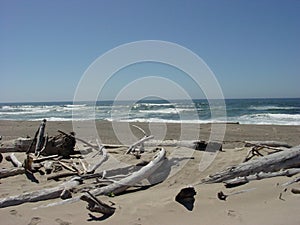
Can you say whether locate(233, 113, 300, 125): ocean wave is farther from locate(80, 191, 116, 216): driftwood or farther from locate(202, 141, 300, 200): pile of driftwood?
locate(80, 191, 116, 216): driftwood

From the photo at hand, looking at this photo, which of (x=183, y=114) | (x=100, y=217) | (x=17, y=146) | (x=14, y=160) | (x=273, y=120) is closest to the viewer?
(x=100, y=217)

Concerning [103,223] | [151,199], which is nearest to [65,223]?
[103,223]

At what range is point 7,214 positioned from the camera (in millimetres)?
Answer: 5090

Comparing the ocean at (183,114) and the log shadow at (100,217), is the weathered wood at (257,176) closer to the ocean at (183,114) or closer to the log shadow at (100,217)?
the log shadow at (100,217)

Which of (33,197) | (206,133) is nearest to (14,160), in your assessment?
(33,197)

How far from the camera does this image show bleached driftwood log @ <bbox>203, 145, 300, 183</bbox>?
21.3ft

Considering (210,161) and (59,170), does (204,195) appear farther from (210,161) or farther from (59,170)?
(59,170)

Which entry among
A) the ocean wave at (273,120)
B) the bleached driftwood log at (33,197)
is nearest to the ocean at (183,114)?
the ocean wave at (273,120)

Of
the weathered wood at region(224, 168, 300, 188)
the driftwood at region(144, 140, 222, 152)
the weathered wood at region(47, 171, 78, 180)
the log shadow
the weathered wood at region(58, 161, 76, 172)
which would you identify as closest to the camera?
the log shadow

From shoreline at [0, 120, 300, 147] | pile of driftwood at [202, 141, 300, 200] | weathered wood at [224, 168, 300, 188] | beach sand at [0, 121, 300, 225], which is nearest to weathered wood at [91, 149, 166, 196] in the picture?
beach sand at [0, 121, 300, 225]

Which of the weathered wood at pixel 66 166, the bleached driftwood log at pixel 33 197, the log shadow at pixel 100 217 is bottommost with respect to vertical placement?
the log shadow at pixel 100 217

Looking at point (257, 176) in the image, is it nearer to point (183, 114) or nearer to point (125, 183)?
point (125, 183)

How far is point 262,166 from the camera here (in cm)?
678

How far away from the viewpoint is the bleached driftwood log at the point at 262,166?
6.48 m
